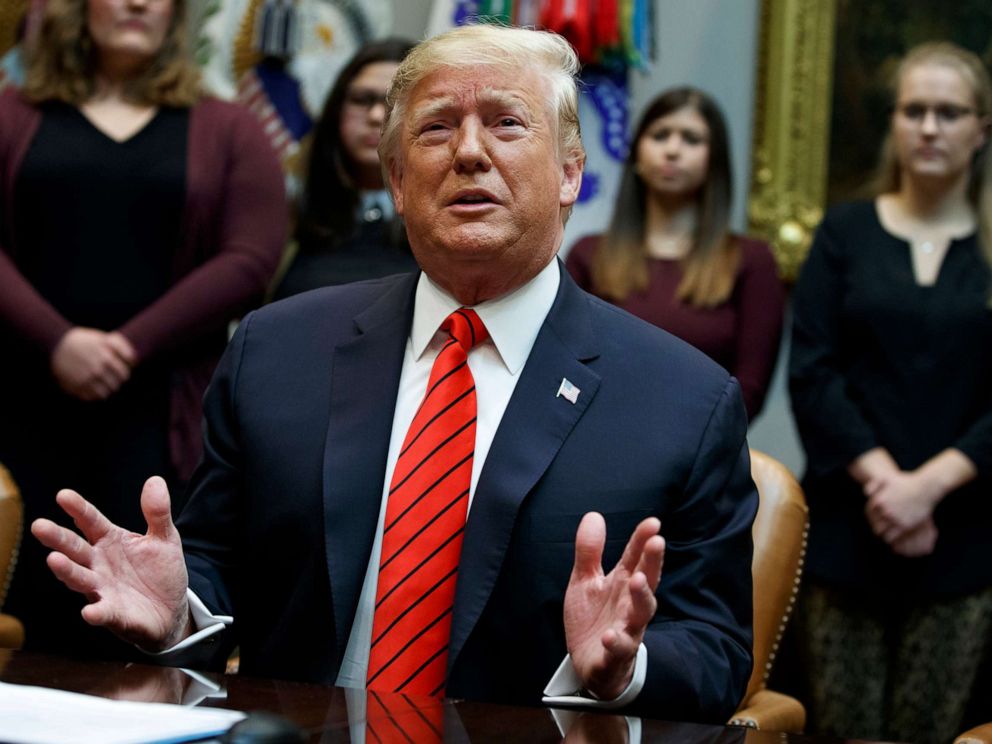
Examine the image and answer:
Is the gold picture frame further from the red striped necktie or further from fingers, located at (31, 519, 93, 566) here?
fingers, located at (31, 519, 93, 566)

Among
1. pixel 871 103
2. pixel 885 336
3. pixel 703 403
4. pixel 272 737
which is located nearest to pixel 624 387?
pixel 703 403

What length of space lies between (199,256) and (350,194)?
0.55 m

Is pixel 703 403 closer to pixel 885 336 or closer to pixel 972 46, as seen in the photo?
pixel 885 336

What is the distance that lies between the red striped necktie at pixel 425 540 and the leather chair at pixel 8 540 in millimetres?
1041

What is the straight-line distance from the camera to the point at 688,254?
4.52 metres

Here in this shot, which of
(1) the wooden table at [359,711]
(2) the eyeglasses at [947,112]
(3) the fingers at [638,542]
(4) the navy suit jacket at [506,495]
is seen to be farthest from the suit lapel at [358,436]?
(2) the eyeglasses at [947,112]

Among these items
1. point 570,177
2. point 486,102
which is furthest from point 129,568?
point 570,177

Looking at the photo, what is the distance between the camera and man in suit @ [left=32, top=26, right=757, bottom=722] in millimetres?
2250

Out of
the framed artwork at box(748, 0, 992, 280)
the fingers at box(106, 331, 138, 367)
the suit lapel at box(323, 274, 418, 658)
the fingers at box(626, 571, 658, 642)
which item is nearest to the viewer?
the fingers at box(626, 571, 658, 642)

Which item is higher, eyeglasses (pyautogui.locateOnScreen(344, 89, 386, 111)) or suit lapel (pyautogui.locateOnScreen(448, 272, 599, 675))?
eyeglasses (pyautogui.locateOnScreen(344, 89, 386, 111))

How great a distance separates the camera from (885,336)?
13.5 feet

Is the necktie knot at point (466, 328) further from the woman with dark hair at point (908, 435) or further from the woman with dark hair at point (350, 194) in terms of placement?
the woman with dark hair at point (908, 435)

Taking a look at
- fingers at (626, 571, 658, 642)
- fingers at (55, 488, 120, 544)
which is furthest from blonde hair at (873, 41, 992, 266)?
fingers at (55, 488, 120, 544)

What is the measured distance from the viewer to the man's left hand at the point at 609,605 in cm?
191
